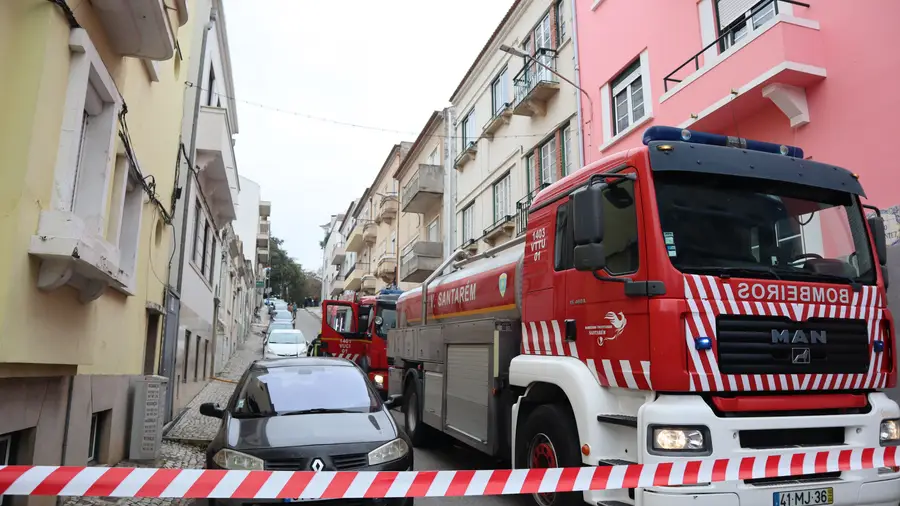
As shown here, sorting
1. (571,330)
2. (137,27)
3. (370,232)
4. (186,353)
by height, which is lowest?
(186,353)

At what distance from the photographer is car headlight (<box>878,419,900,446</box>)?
4461 mm

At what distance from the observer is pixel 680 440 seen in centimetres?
391

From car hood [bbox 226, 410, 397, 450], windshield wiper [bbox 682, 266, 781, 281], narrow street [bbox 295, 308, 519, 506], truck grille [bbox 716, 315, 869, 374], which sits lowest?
narrow street [bbox 295, 308, 519, 506]

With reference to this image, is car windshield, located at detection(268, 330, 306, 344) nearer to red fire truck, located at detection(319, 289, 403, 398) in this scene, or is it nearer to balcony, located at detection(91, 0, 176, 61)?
red fire truck, located at detection(319, 289, 403, 398)

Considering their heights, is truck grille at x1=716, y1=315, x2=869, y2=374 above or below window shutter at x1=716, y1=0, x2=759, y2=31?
below

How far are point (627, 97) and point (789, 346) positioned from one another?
31.3 ft

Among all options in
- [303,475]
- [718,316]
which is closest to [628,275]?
[718,316]

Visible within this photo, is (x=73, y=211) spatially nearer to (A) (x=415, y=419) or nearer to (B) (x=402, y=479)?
(B) (x=402, y=479)

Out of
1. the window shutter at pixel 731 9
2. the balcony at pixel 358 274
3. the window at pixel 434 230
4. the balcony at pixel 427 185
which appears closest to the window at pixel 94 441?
the window shutter at pixel 731 9

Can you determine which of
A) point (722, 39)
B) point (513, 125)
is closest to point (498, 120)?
point (513, 125)

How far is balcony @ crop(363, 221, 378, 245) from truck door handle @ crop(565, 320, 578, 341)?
36.0 m

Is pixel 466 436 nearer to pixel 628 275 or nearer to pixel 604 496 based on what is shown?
pixel 604 496

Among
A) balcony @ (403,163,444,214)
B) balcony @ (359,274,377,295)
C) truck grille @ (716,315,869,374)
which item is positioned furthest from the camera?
balcony @ (359,274,377,295)

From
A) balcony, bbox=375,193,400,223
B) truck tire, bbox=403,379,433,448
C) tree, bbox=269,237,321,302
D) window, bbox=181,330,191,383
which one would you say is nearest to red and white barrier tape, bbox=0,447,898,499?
truck tire, bbox=403,379,433,448
